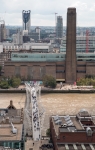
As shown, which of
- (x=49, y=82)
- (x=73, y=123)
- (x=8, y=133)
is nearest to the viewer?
(x=8, y=133)

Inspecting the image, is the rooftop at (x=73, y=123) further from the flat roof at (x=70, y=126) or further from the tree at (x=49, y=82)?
the tree at (x=49, y=82)

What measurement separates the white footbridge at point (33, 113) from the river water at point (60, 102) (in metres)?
2.58

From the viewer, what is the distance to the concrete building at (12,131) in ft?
42.2

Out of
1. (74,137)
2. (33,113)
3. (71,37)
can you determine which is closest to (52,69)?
(71,37)

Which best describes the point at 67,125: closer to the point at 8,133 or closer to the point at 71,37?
the point at 8,133

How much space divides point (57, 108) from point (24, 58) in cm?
1617

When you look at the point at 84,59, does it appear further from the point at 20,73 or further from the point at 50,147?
the point at 50,147

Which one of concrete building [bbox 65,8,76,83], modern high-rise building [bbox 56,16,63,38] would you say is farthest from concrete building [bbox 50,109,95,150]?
modern high-rise building [bbox 56,16,63,38]

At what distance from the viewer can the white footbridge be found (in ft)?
57.8

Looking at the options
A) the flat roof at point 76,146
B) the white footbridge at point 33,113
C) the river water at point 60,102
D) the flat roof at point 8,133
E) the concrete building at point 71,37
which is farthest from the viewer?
the concrete building at point 71,37

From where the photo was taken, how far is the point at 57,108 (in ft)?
87.0

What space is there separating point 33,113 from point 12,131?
159 inches

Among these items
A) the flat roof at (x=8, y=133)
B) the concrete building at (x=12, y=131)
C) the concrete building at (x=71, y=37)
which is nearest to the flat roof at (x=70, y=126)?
the concrete building at (x=12, y=131)

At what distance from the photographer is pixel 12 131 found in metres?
14.1
